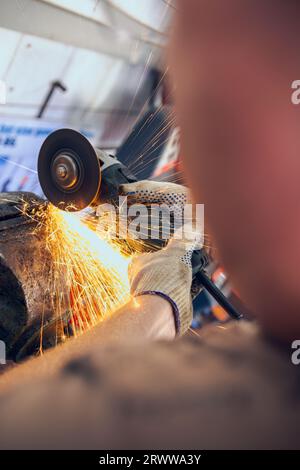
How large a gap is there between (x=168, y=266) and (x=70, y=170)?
59cm

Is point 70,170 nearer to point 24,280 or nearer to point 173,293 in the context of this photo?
point 24,280

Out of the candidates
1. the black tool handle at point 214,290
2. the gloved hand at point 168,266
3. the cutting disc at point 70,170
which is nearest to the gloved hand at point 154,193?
the gloved hand at point 168,266

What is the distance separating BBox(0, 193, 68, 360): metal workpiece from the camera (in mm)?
1625

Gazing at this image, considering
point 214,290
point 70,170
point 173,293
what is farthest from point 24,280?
point 214,290

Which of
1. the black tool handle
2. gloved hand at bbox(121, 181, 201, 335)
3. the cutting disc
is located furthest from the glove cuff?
the cutting disc

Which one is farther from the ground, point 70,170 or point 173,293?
point 70,170

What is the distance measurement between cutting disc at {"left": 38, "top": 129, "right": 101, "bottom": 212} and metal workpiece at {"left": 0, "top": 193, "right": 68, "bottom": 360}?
5.1 inches

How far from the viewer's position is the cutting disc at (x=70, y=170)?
176 cm

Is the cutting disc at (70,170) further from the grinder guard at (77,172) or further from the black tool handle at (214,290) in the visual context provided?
the black tool handle at (214,290)

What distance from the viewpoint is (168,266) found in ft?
5.28

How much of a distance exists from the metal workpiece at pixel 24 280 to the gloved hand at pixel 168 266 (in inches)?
14.0

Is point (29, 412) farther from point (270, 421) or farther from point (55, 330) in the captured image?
point (55, 330)

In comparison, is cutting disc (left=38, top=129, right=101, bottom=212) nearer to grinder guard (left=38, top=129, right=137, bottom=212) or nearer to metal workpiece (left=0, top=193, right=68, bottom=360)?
grinder guard (left=38, top=129, right=137, bottom=212)

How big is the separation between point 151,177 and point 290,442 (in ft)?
17.1
